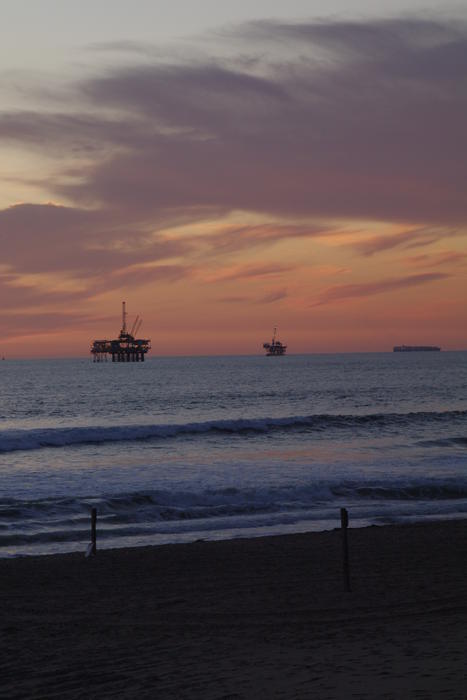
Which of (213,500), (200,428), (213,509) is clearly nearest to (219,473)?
(213,500)

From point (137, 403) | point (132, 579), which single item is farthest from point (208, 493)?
point (137, 403)

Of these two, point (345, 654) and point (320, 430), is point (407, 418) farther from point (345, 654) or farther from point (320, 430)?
point (345, 654)

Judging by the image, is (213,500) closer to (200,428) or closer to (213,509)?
(213,509)

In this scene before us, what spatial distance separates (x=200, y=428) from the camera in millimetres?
54656

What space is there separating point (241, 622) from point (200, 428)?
1700 inches

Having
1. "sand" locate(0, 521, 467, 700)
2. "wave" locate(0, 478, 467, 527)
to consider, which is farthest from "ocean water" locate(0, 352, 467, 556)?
"sand" locate(0, 521, 467, 700)

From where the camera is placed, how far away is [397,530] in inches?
789

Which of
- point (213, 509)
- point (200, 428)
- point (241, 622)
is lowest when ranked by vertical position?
point (200, 428)

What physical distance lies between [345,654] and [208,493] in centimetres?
1818

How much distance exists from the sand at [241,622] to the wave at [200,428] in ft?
96.1

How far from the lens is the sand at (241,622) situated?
860 centimetres

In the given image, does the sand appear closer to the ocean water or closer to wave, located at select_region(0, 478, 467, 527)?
the ocean water

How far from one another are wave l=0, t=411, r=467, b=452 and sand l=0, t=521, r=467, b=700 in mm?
29289

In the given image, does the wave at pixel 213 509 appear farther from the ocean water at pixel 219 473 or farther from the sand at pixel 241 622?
the sand at pixel 241 622
